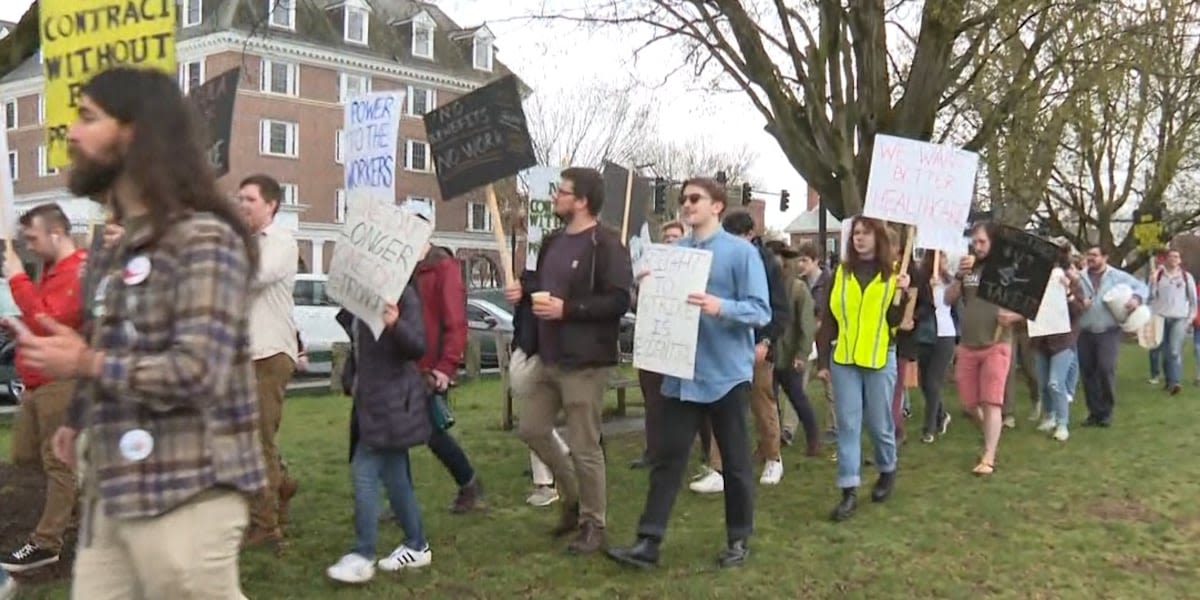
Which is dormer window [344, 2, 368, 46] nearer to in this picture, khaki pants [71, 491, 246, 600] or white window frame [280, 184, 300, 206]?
white window frame [280, 184, 300, 206]

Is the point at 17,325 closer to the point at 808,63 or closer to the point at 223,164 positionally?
the point at 223,164

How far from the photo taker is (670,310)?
5.80m

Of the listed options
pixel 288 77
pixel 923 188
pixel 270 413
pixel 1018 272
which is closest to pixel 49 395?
pixel 270 413

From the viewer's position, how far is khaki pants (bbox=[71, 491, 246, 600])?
2.69 m

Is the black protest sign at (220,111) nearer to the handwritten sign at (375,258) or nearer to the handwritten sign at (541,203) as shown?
the handwritten sign at (375,258)

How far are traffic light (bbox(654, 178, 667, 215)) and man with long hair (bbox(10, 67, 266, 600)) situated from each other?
78.2 feet

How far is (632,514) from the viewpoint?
7.00m

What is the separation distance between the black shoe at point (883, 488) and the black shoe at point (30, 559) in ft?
15.0

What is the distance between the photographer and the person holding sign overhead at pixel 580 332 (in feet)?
18.9

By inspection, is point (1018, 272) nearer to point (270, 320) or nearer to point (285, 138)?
point (270, 320)

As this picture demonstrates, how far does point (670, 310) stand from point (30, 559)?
320 cm

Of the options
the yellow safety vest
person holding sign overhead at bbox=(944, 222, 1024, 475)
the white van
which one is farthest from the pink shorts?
the white van

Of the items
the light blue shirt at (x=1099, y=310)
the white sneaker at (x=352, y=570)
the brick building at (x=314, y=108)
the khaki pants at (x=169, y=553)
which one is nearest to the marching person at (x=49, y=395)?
the white sneaker at (x=352, y=570)

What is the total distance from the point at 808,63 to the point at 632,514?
9.41 metres
